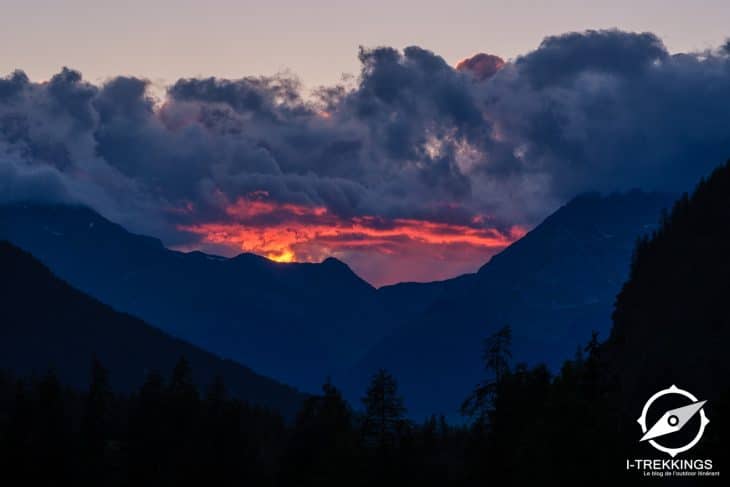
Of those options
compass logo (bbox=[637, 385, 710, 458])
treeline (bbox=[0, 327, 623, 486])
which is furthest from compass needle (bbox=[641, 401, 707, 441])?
treeline (bbox=[0, 327, 623, 486])

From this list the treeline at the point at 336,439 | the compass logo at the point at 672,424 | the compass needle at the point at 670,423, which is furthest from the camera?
the compass needle at the point at 670,423

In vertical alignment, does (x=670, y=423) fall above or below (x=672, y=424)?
above

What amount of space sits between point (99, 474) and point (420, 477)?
3433 centimetres

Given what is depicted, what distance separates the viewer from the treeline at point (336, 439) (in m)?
71.2

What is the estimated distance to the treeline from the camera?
71.2 metres

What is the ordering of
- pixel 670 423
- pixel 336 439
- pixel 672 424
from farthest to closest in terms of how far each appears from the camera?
pixel 336 439, pixel 670 423, pixel 672 424

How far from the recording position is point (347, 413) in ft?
352

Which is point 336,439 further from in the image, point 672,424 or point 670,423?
point 672,424

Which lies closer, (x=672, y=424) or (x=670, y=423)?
(x=672, y=424)

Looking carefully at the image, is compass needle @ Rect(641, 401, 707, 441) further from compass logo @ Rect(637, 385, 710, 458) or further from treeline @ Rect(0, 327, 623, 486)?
treeline @ Rect(0, 327, 623, 486)

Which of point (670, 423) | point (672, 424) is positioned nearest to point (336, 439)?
point (670, 423)

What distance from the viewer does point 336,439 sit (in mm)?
93625

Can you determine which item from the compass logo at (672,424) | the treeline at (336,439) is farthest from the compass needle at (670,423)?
the treeline at (336,439)

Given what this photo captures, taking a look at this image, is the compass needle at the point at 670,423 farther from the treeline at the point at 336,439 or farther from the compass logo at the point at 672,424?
the treeline at the point at 336,439
